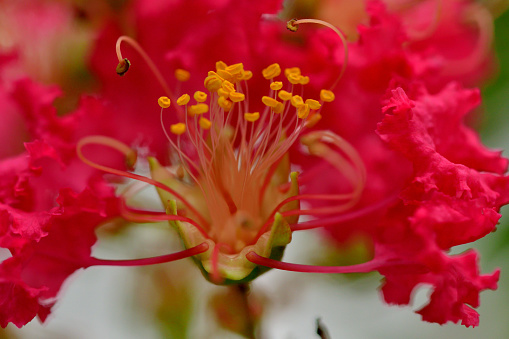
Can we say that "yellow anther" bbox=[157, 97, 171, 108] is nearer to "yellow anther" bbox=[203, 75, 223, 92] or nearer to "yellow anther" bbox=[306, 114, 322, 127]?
"yellow anther" bbox=[203, 75, 223, 92]

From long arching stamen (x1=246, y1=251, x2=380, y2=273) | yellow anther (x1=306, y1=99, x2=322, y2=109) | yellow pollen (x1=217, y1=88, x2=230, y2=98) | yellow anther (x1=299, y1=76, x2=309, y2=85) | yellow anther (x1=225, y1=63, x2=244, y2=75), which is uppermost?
yellow anther (x1=225, y1=63, x2=244, y2=75)

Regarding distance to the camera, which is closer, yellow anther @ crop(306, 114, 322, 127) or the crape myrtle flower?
the crape myrtle flower

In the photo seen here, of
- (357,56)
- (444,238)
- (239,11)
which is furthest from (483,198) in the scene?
(239,11)

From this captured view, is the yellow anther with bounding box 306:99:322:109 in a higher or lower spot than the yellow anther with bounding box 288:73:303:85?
lower

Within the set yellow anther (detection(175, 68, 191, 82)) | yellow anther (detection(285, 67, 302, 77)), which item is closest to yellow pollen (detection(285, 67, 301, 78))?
yellow anther (detection(285, 67, 302, 77))

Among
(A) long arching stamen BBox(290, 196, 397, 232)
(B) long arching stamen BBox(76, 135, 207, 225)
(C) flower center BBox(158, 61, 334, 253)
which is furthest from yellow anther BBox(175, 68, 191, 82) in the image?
(A) long arching stamen BBox(290, 196, 397, 232)

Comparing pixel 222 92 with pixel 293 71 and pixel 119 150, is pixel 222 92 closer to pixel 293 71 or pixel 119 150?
pixel 293 71

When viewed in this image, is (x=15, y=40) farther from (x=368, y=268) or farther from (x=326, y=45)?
(x=368, y=268)

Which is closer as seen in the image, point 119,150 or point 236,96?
point 236,96

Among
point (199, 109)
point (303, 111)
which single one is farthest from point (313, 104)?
point (199, 109)
